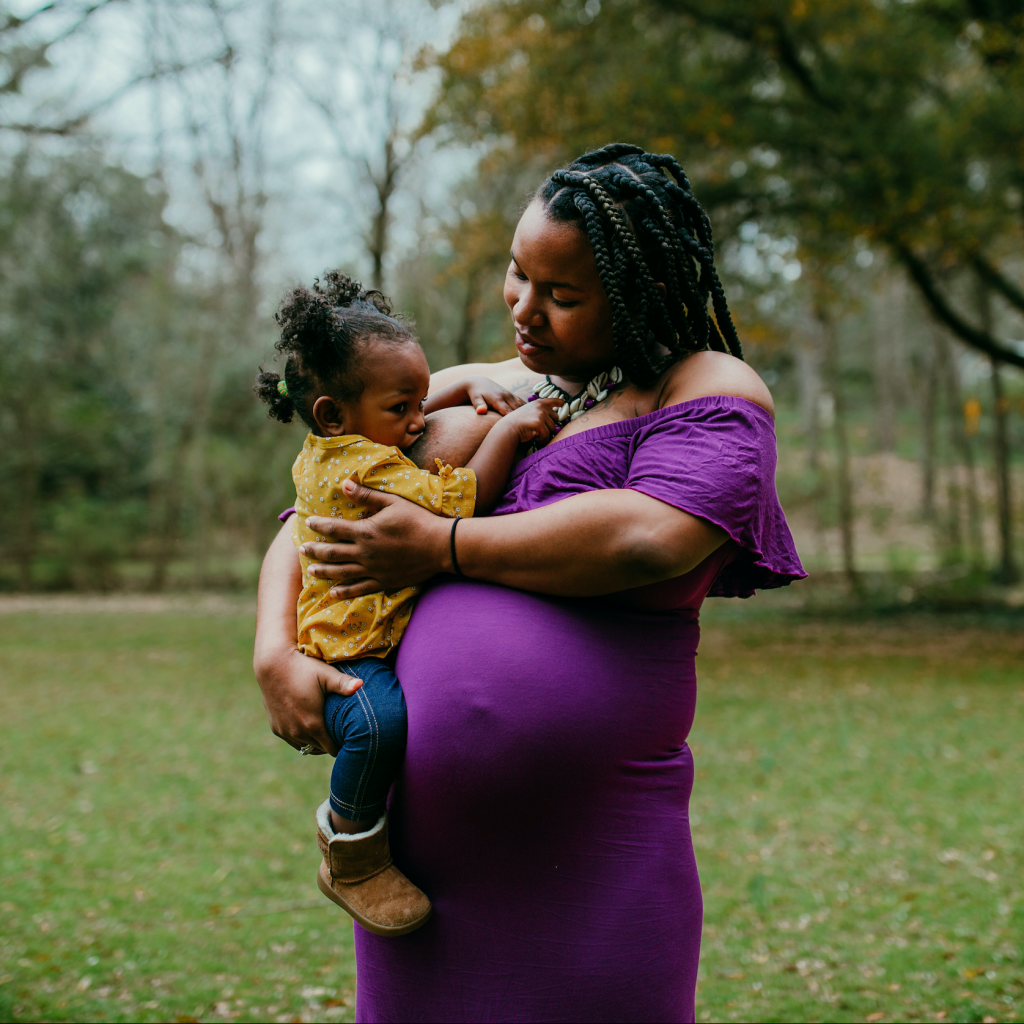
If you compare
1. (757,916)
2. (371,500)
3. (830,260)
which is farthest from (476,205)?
(371,500)

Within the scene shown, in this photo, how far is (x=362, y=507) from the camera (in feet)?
5.19

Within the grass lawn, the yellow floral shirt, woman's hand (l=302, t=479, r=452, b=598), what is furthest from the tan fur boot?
the grass lawn

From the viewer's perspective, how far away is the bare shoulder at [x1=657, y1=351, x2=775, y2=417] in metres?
1.45

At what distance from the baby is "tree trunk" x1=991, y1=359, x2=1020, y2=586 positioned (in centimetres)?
1384

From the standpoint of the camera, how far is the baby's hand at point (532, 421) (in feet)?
5.29

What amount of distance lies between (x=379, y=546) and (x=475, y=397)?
1.32 ft

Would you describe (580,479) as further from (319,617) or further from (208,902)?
(208,902)

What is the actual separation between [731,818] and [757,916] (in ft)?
4.54

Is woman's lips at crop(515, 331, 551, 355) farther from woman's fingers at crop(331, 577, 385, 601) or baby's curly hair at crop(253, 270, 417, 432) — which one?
woman's fingers at crop(331, 577, 385, 601)

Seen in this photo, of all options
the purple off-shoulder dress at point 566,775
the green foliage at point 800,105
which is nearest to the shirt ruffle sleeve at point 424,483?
the purple off-shoulder dress at point 566,775

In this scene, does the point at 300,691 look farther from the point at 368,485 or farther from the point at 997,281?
the point at 997,281

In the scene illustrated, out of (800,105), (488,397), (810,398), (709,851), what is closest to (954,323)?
(800,105)

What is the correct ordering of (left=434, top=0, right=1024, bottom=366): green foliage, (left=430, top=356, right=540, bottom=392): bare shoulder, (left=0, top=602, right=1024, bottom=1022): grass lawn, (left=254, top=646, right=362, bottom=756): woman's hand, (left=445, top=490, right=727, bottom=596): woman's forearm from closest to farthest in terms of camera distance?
(left=445, top=490, right=727, bottom=596): woman's forearm
(left=254, top=646, right=362, bottom=756): woman's hand
(left=430, top=356, right=540, bottom=392): bare shoulder
(left=0, top=602, right=1024, bottom=1022): grass lawn
(left=434, top=0, right=1024, bottom=366): green foliage

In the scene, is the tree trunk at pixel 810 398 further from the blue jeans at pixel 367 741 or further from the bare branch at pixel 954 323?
the blue jeans at pixel 367 741
